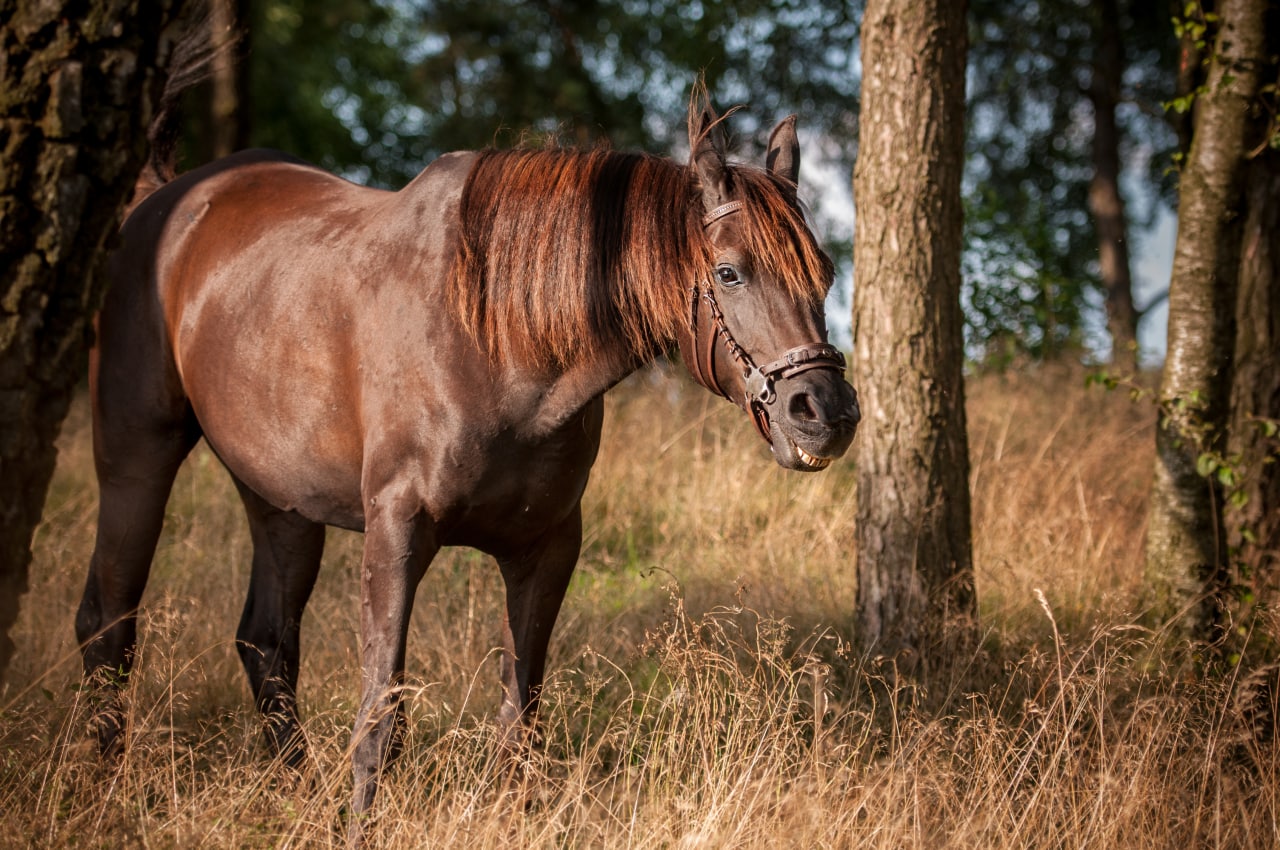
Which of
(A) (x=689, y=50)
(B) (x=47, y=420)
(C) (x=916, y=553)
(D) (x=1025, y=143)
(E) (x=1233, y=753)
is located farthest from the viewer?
(D) (x=1025, y=143)

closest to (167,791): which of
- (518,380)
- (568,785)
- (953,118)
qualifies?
(568,785)

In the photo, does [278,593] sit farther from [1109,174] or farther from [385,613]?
[1109,174]

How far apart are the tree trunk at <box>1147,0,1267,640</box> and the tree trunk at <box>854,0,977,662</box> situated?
1.08 m

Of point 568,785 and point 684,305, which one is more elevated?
point 684,305

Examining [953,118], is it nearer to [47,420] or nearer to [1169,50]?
[47,420]

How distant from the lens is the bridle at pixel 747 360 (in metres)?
2.95

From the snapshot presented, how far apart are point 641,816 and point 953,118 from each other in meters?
3.24

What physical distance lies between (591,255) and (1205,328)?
317cm

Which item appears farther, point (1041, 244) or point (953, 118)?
point (1041, 244)

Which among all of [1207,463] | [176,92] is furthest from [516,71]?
[1207,463]

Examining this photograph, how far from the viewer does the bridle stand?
9.68 ft

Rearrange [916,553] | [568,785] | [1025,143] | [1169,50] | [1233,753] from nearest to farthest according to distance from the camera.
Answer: [568,785] < [1233,753] < [916,553] < [1169,50] < [1025,143]

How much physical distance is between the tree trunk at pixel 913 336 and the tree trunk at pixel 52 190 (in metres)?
3.16

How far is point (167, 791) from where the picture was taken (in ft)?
Answer: 10.3
